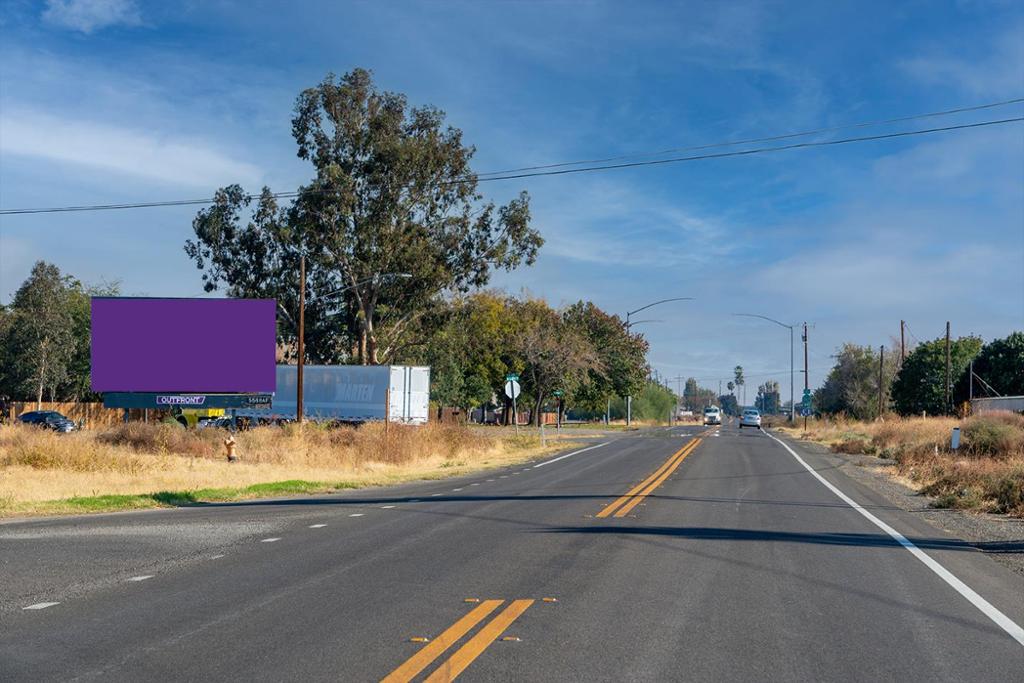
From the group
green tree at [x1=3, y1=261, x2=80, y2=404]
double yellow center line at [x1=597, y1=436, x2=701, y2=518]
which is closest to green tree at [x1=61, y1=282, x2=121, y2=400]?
green tree at [x1=3, y1=261, x2=80, y2=404]

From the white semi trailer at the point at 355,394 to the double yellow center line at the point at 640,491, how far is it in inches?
567

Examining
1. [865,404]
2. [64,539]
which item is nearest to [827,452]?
[64,539]

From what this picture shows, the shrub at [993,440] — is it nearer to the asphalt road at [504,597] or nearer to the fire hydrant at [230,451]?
the asphalt road at [504,597]

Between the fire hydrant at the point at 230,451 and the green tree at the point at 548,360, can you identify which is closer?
the fire hydrant at the point at 230,451

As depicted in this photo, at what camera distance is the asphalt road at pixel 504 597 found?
6734mm

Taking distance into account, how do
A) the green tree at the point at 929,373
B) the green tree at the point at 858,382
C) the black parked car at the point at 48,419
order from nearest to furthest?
1. the black parked car at the point at 48,419
2. the green tree at the point at 929,373
3. the green tree at the point at 858,382

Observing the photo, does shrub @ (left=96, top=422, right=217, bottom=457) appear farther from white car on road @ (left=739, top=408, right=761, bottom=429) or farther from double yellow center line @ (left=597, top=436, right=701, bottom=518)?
white car on road @ (left=739, top=408, right=761, bottom=429)

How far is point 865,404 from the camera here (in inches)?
4035

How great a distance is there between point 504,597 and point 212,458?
22025 mm

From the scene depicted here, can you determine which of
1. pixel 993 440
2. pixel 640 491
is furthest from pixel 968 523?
pixel 993 440

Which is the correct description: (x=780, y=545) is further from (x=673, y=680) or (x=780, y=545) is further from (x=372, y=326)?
(x=372, y=326)

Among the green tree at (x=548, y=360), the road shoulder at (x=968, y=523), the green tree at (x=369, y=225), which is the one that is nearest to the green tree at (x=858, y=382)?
the green tree at (x=548, y=360)

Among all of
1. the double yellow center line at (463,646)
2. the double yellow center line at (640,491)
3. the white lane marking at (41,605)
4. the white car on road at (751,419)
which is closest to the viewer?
the double yellow center line at (463,646)

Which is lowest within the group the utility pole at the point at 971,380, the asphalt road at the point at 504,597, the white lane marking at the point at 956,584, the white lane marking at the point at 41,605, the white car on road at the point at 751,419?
the white lane marking at the point at 41,605
